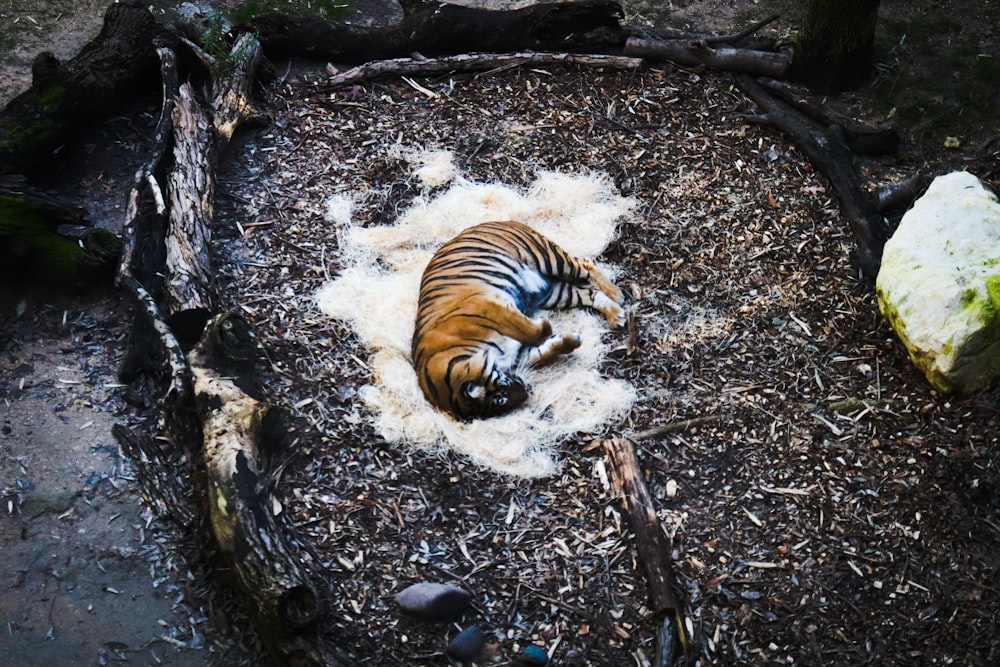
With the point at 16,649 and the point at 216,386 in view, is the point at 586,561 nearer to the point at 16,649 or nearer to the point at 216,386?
the point at 216,386

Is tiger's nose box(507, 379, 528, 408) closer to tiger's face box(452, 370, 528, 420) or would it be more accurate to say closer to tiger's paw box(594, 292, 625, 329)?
tiger's face box(452, 370, 528, 420)

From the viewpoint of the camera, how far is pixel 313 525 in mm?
4523

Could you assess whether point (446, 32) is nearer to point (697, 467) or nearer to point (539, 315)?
point (539, 315)

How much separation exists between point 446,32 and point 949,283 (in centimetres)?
435

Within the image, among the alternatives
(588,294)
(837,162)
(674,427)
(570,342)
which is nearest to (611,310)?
(588,294)

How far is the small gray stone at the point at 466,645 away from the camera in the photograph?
4020 millimetres

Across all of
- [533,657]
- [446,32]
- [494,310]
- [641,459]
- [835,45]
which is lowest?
[533,657]

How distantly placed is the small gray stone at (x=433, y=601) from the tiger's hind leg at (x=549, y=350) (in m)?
1.44

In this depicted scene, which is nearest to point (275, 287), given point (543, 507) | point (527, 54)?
point (543, 507)

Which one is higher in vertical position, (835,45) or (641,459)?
(835,45)

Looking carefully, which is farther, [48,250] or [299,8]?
[299,8]

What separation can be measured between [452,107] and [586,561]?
4019 millimetres

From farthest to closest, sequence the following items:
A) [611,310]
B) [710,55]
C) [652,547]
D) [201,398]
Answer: [710,55] < [611,310] < [201,398] < [652,547]

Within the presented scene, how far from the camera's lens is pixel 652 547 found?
14.2ft
